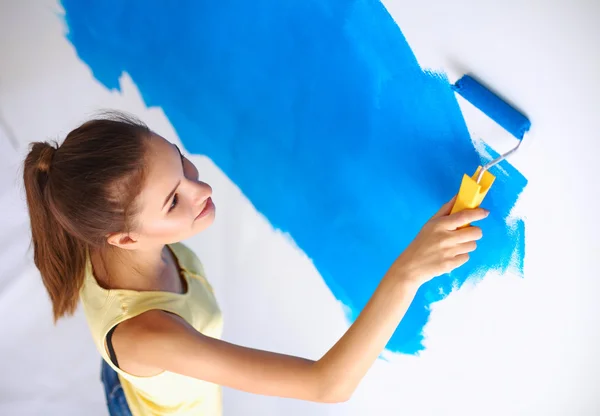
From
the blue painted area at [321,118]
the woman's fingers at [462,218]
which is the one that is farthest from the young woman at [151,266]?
the blue painted area at [321,118]

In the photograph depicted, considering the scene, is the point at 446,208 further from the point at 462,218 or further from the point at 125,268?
the point at 125,268

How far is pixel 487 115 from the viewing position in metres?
0.73

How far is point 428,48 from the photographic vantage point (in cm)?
76

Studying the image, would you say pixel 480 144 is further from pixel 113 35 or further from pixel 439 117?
pixel 113 35

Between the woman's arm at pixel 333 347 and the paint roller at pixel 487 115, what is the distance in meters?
0.02

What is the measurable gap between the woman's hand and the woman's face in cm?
32

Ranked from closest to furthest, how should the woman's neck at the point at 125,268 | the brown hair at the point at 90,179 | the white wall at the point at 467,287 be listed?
the white wall at the point at 467,287
the brown hair at the point at 90,179
the woman's neck at the point at 125,268

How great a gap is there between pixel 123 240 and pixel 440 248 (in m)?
0.46

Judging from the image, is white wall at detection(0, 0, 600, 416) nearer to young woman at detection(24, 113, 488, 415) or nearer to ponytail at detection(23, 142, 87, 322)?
young woman at detection(24, 113, 488, 415)

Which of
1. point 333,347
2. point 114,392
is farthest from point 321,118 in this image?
point 114,392

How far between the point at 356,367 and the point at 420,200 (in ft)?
0.88

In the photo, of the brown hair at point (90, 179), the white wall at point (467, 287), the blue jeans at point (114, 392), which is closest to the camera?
the white wall at point (467, 287)

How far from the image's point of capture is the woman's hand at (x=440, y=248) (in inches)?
29.2

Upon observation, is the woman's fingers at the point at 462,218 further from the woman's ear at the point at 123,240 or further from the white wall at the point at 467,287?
the woman's ear at the point at 123,240
